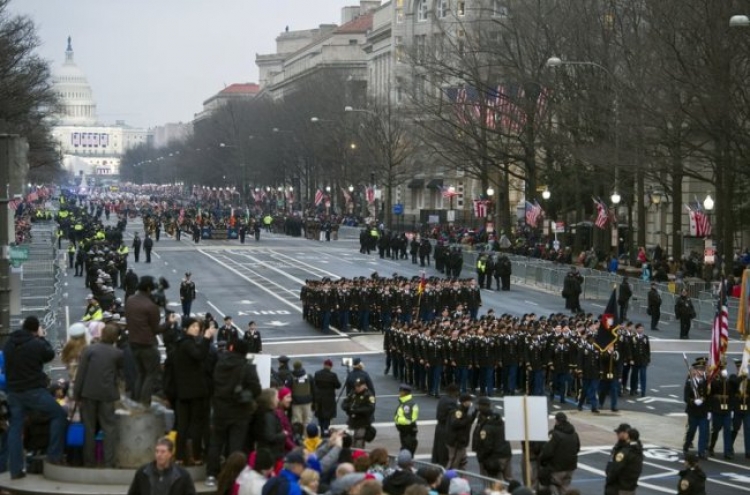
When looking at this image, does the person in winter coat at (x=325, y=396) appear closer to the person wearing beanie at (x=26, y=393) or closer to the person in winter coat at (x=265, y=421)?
the person wearing beanie at (x=26, y=393)

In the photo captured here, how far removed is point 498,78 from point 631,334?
4266 cm

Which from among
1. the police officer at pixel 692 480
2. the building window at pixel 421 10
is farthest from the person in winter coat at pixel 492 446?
the building window at pixel 421 10

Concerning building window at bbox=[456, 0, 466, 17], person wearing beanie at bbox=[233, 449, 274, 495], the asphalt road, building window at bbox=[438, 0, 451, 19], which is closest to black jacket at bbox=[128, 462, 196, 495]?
person wearing beanie at bbox=[233, 449, 274, 495]

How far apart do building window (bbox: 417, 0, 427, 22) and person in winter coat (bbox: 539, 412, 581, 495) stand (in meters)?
107

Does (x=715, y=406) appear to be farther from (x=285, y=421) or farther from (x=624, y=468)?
(x=285, y=421)

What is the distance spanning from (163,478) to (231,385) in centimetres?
285

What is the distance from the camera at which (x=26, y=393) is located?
16531mm

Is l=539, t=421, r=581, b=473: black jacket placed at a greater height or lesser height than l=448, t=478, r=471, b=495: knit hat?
lesser

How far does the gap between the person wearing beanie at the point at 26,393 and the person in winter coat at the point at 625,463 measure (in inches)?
241

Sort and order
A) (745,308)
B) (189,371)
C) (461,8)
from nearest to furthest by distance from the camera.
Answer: (189,371) → (745,308) → (461,8)

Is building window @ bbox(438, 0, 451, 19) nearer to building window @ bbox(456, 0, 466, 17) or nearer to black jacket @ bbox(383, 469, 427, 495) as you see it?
building window @ bbox(456, 0, 466, 17)

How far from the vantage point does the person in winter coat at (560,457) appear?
18.5 metres

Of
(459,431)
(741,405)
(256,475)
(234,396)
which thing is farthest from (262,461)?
(741,405)

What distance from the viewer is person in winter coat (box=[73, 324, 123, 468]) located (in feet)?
52.9
